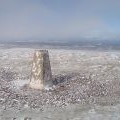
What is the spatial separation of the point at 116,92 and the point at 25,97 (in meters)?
4.99

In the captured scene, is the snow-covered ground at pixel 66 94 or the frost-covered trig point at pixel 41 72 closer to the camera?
the snow-covered ground at pixel 66 94

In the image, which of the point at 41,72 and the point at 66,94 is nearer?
the point at 66,94

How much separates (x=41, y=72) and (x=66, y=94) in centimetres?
217

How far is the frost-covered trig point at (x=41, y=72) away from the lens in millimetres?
18859

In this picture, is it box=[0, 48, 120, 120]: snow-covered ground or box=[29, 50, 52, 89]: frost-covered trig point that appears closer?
box=[0, 48, 120, 120]: snow-covered ground

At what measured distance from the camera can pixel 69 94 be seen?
17.6m

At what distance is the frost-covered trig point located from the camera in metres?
18.9

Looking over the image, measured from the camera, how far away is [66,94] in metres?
17.7

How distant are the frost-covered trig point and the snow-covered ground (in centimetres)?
59

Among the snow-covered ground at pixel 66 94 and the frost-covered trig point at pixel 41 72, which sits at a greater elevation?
the frost-covered trig point at pixel 41 72

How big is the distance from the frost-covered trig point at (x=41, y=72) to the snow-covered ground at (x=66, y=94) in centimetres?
59

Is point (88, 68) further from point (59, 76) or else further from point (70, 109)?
point (70, 109)

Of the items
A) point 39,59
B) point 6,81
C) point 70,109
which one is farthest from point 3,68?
point 70,109

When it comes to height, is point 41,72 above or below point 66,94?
above
